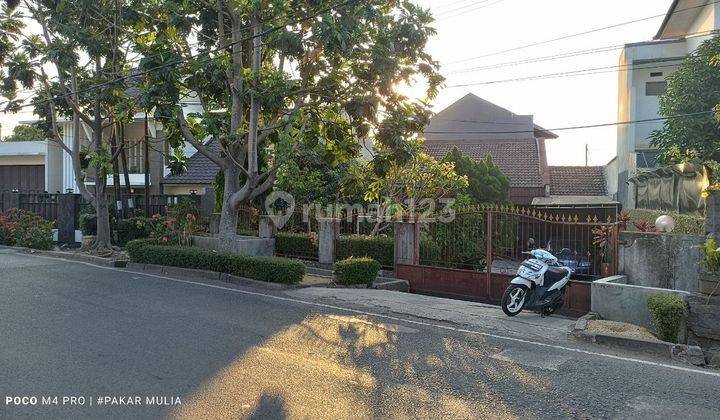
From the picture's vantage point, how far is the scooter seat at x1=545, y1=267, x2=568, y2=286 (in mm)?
9463

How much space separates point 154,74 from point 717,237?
11446 millimetres

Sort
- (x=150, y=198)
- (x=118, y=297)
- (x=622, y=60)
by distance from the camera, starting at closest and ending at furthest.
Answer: (x=118, y=297) < (x=150, y=198) < (x=622, y=60)

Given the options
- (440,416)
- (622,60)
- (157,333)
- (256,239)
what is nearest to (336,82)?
(256,239)

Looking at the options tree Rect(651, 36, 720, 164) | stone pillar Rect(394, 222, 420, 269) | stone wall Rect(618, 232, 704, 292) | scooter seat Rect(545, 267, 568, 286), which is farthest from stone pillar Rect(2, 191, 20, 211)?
tree Rect(651, 36, 720, 164)

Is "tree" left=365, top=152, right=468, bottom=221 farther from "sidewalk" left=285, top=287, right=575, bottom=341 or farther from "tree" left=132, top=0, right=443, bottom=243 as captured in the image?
"sidewalk" left=285, top=287, right=575, bottom=341

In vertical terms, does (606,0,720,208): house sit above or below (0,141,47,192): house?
above

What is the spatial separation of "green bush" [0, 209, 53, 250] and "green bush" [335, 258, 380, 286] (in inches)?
486

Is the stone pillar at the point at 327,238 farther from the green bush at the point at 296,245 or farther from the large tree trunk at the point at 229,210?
the large tree trunk at the point at 229,210

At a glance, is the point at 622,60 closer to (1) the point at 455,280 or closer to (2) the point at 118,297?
(1) the point at 455,280

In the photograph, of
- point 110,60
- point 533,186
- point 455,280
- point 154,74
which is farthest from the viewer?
point 533,186

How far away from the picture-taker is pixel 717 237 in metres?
8.60

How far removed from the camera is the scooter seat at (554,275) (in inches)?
373

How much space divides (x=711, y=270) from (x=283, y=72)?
31.8ft

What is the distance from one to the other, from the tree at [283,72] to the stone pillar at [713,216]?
5.97 m
